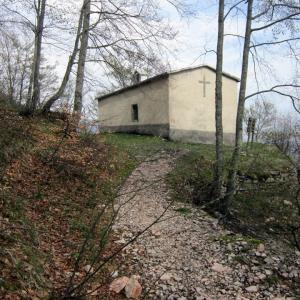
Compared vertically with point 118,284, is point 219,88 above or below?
above

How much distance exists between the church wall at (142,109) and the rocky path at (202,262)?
37.2 feet

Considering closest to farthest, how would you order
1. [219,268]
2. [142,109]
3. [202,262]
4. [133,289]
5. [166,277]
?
[133,289]
[166,277]
[219,268]
[202,262]
[142,109]

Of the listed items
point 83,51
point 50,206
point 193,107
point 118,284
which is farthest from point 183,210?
point 193,107

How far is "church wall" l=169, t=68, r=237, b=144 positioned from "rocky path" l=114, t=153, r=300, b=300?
10.9 m

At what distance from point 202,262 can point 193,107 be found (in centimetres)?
1392

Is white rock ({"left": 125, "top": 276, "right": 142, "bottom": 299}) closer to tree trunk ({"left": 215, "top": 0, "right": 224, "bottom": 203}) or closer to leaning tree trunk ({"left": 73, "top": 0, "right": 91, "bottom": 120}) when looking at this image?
tree trunk ({"left": 215, "top": 0, "right": 224, "bottom": 203})

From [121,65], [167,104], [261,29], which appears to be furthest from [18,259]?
[167,104]

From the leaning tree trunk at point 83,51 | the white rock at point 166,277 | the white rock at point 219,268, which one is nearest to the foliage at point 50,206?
the white rock at point 166,277

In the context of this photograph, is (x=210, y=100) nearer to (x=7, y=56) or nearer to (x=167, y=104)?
(x=167, y=104)

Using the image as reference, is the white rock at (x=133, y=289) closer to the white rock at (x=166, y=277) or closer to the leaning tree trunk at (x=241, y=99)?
the white rock at (x=166, y=277)

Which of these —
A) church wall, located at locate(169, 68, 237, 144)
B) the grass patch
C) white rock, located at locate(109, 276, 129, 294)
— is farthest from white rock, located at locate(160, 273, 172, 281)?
church wall, located at locate(169, 68, 237, 144)

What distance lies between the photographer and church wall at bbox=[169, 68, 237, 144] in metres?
19.4

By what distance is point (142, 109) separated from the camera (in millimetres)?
21734

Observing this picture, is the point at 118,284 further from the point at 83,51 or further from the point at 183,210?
the point at 83,51
